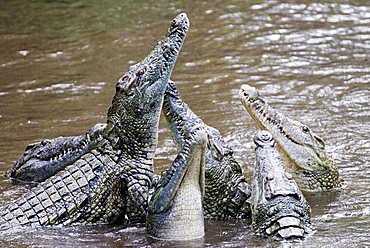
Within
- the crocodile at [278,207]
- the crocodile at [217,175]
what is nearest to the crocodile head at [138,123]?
the crocodile at [217,175]

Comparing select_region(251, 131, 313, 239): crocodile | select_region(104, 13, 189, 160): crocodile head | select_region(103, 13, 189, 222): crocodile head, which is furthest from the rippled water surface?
select_region(104, 13, 189, 160): crocodile head

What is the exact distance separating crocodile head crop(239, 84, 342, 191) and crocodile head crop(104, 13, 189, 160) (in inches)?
34.1

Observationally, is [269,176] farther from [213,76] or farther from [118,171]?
[213,76]

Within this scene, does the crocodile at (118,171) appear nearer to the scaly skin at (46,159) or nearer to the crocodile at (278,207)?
the scaly skin at (46,159)

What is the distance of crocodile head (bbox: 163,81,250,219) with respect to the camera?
20.5 ft

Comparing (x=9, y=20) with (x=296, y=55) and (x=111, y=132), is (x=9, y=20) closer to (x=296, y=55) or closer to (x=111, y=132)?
(x=296, y=55)

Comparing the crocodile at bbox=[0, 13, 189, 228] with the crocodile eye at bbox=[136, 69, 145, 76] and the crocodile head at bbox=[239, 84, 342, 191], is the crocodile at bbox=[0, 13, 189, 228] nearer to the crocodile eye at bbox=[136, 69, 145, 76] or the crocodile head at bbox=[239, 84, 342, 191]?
the crocodile eye at bbox=[136, 69, 145, 76]

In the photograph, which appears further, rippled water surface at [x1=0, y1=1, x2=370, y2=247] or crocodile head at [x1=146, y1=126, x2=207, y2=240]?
rippled water surface at [x1=0, y1=1, x2=370, y2=247]

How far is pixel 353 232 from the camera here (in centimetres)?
581

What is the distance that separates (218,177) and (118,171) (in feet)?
2.38

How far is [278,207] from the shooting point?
223 inches

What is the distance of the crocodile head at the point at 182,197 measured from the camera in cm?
560

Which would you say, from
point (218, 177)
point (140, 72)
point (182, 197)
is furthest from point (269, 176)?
point (140, 72)

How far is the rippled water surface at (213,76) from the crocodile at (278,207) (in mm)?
102
